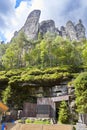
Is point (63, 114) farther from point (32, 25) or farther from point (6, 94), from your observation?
point (32, 25)

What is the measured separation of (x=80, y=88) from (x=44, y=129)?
18165 mm

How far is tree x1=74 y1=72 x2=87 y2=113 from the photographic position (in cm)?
2561

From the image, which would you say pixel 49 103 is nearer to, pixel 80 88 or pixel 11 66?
pixel 80 88

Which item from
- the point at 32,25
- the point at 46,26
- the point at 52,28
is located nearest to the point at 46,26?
the point at 46,26

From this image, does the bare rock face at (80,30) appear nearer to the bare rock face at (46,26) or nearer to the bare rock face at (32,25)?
the bare rock face at (46,26)

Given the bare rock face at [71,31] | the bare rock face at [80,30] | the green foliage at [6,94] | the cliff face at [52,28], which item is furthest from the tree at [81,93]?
the bare rock face at [80,30]

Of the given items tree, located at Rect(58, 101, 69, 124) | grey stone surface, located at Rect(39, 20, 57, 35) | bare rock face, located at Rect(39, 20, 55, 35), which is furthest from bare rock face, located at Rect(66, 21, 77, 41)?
tree, located at Rect(58, 101, 69, 124)

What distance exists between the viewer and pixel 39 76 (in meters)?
33.7

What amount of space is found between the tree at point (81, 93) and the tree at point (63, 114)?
1.78 metres

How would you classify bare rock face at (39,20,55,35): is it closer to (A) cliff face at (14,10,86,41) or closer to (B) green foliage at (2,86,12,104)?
(A) cliff face at (14,10,86,41)

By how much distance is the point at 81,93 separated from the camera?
26.4m

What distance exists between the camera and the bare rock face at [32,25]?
9937 cm

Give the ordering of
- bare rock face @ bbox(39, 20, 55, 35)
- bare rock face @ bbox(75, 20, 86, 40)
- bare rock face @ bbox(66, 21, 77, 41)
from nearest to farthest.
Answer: bare rock face @ bbox(39, 20, 55, 35) → bare rock face @ bbox(66, 21, 77, 41) → bare rock face @ bbox(75, 20, 86, 40)

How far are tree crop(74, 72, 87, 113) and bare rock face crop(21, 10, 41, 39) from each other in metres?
71.2
